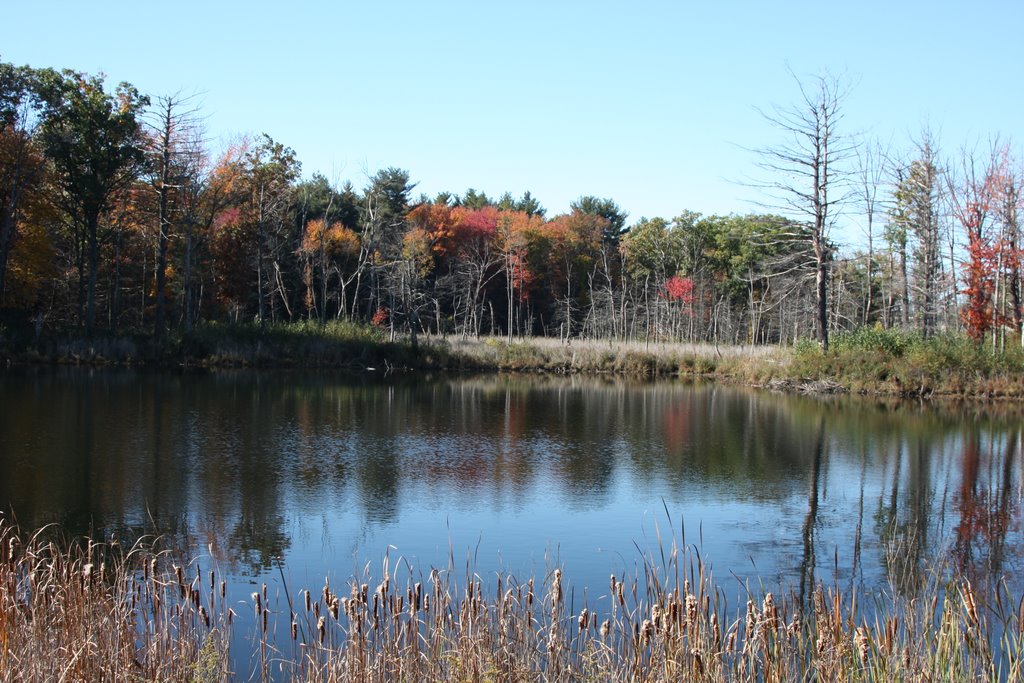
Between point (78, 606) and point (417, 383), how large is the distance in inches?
1003

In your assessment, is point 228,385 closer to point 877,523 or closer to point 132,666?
point 877,523

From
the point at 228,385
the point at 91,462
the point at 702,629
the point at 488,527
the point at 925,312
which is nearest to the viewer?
the point at 702,629

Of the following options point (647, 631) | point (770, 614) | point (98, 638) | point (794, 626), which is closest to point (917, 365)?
point (794, 626)

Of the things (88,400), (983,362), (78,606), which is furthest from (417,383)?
(78,606)

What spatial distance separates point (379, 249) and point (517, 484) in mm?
38163

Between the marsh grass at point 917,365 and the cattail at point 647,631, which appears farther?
the marsh grass at point 917,365

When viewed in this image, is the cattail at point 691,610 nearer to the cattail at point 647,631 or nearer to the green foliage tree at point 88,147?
the cattail at point 647,631

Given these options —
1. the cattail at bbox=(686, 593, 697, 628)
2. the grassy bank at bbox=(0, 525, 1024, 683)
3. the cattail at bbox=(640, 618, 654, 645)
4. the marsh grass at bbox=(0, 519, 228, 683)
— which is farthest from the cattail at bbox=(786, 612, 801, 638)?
the marsh grass at bbox=(0, 519, 228, 683)

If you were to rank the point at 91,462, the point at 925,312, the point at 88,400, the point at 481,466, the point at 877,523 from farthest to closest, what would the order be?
the point at 925,312, the point at 88,400, the point at 481,466, the point at 91,462, the point at 877,523

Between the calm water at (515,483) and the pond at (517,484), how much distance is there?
0.17ft

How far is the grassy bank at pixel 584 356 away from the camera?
1155 inches

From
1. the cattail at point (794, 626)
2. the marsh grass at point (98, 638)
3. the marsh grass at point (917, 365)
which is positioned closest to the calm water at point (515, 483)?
the cattail at point (794, 626)

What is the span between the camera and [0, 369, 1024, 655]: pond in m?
9.62

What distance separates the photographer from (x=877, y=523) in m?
11.8
